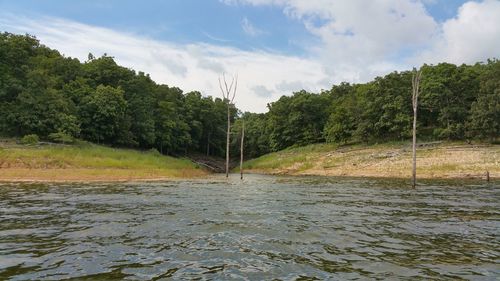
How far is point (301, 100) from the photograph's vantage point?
113812mm

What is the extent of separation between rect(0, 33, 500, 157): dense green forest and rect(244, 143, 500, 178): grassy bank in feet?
29.4

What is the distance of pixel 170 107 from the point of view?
111125 mm

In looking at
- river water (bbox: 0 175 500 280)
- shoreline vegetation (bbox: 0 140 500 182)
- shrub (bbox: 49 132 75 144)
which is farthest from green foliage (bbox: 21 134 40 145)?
river water (bbox: 0 175 500 280)

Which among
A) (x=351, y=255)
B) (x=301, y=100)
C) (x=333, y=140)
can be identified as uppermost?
(x=301, y=100)

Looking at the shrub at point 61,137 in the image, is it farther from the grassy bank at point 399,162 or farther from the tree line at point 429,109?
the tree line at point 429,109

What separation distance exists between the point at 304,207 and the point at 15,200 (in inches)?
624

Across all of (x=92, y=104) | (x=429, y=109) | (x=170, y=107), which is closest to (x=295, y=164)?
(x=429, y=109)

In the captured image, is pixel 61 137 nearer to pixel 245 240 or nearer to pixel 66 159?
pixel 66 159

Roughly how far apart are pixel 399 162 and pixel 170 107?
6797 centimetres

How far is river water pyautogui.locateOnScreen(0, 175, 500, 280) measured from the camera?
977 cm

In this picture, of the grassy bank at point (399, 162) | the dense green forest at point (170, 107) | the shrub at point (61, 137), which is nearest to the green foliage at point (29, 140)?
the shrub at point (61, 137)

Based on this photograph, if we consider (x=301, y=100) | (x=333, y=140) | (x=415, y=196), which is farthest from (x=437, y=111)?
(x=415, y=196)

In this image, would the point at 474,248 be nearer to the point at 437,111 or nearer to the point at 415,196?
the point at 415,196

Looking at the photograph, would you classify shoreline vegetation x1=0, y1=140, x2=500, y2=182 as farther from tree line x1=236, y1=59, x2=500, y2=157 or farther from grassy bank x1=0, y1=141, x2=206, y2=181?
tree line x1=236, y1=59, x2=500, y2=157
